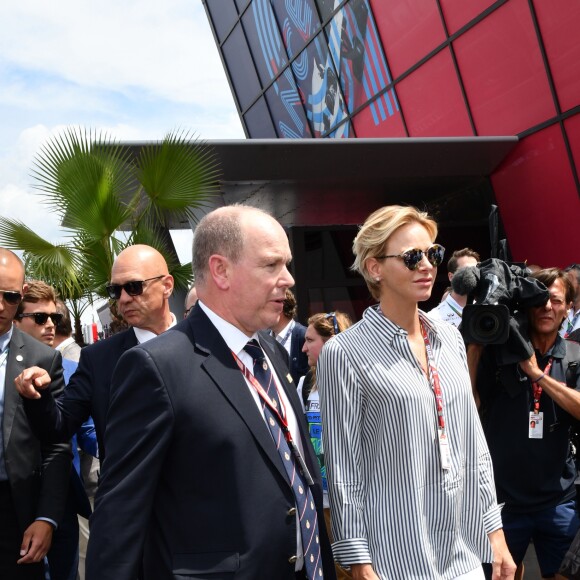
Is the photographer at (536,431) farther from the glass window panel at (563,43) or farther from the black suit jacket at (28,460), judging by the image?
the glass window panel at (563,43)

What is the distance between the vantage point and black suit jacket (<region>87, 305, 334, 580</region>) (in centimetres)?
188

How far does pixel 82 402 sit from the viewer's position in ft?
10.9

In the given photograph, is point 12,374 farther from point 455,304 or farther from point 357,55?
point 357,55

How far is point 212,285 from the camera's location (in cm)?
217

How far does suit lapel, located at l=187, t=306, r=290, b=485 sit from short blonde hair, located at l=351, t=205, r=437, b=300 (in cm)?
78

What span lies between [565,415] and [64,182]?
5.88m

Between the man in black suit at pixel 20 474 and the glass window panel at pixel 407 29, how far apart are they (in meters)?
10.5

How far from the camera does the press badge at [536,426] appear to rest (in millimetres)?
Result: 3635

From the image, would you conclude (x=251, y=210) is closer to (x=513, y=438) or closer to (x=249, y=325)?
(x=249, y=325)

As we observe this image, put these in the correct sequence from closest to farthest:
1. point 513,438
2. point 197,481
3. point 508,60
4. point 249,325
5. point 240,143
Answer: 1. point 197,481
2. point 249,325
3. point 513,438
4. point 240,143
5. point 508,60

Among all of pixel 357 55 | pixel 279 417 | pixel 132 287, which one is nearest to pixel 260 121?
pixel 357 55

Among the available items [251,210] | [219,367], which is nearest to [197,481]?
[219,367]

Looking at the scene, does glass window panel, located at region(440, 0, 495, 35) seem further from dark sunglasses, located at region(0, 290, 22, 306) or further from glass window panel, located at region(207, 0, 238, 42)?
dark sunglasses, located at region(0, 290, 22, 306)

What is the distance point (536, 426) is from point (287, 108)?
15444mm
